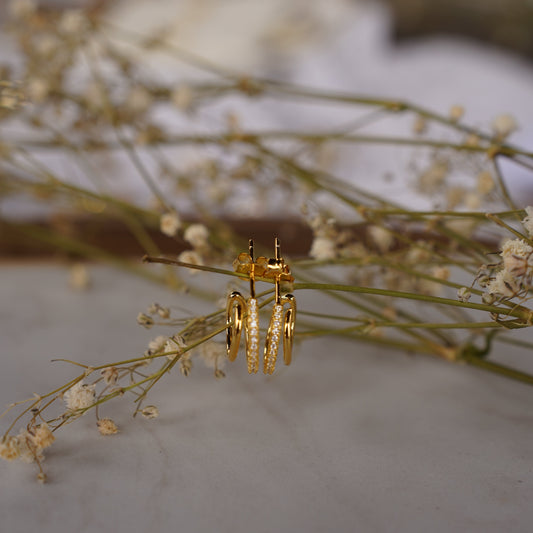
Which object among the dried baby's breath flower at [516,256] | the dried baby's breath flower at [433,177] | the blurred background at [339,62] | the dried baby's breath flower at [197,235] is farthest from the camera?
the blurred background at [339,62]

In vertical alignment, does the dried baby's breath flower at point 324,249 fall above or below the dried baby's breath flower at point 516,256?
below

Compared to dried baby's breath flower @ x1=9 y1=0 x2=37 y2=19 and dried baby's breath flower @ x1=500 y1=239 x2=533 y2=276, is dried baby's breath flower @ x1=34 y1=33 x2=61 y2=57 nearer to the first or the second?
dried baby's breath flower @ x1=9 y1=0 x2=37 y2=19

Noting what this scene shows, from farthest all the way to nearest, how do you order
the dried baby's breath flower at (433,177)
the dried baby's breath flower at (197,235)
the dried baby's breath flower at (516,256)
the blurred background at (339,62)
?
the blurred background at (339,62) < the dried baby's breath flower at (433,177) < the dried baby's breath flower at (197,235) < the dried baby's breath flower at (516,256)

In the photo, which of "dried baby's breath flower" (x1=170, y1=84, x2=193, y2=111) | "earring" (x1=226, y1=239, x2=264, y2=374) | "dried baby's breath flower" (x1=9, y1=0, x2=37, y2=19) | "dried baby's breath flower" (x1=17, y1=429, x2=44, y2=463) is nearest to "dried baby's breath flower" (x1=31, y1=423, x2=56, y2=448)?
"dried baby's breath flower" (x1=17, y1=429, x2=44, y2=463)

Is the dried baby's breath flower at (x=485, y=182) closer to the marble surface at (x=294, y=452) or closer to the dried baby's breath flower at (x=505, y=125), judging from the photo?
the dried baby's breath flower at (x=505, y=125)

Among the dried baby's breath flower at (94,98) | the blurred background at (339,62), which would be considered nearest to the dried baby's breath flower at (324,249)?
the dried baby's breath flower at (94,98)

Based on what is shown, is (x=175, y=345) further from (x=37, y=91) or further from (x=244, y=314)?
(x=37, y=91)

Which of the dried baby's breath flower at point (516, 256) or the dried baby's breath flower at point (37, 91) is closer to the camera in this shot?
the dried baby's breath flower at point (516, 256)

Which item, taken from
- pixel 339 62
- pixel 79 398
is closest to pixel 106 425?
pixel 79 398
